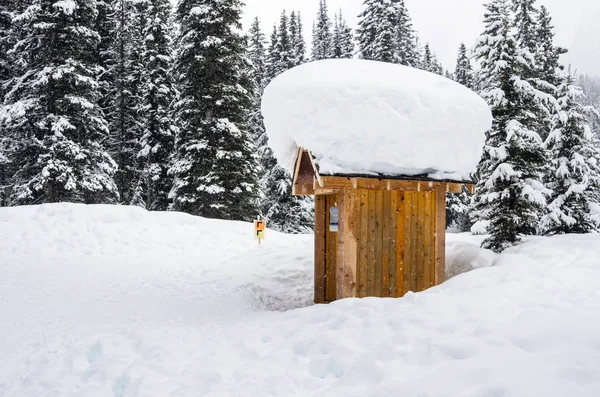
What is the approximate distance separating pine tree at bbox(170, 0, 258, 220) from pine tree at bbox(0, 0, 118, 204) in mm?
3535

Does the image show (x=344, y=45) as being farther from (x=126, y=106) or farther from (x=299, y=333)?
(x=299, y=333)

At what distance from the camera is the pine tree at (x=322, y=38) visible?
39353 mm

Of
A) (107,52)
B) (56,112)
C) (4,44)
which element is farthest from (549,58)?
(4,44)

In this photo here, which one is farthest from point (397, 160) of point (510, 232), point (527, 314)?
point (510, 232)

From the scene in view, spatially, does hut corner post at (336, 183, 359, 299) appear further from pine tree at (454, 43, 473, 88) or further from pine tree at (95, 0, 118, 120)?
pine tree at (454, 43, 473, 88)

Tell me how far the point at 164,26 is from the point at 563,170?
1948 cm

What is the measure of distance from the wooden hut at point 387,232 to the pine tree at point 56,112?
13.0m

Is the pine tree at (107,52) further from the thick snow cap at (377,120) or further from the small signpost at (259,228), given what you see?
the thick snow cap at (377,120)

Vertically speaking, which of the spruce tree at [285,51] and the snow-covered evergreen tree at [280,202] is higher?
the spruce tree at [285,51]

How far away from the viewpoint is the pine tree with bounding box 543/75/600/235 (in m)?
14.9

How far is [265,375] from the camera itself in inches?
183

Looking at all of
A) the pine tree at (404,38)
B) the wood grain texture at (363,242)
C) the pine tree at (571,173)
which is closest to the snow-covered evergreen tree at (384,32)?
the pine tree at (404,38)

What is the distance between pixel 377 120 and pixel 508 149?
15.9ft

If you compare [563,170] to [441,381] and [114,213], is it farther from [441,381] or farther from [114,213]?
[114,213]
